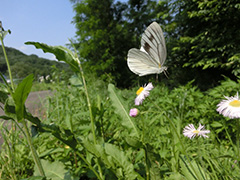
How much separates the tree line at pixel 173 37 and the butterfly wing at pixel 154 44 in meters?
2.18

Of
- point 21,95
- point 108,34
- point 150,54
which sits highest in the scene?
point 108,34

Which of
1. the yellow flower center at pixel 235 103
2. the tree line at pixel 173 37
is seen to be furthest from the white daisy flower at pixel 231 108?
the tree line at pixel 173 37

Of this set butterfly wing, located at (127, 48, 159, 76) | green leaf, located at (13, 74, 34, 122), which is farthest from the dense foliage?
butterfly wing, located at (127, 48, 159, 76)

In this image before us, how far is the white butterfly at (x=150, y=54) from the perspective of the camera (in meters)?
1.15

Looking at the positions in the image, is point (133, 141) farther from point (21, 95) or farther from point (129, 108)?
point (129, 108)

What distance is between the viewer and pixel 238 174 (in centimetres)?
93

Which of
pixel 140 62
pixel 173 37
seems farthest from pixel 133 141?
pixel 173 37

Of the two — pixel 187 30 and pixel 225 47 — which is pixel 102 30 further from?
pixel 225 47

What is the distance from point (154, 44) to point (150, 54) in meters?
0.11

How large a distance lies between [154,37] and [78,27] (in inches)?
497

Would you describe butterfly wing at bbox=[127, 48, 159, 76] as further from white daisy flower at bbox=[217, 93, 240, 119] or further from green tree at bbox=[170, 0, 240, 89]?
green tree at bbox=[170, 0, 240, 89]

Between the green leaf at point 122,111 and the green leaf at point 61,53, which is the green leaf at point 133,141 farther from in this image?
the green leaf at point 61,53

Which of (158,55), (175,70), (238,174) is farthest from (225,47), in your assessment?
(238,174)

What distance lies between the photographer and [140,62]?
4.87 feet
